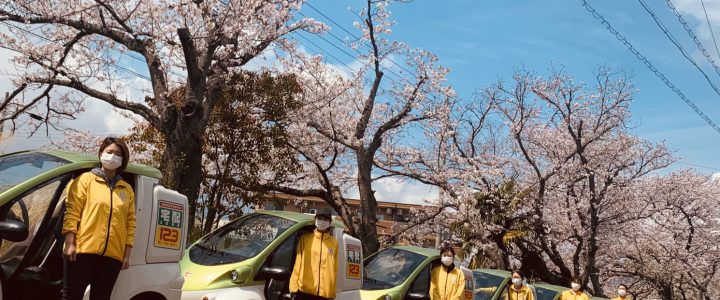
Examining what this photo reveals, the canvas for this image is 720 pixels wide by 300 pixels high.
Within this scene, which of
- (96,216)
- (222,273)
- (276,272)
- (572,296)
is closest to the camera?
(96,216)

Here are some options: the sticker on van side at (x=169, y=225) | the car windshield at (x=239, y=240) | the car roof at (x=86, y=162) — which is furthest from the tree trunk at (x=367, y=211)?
the car roof at (x=86, y=162)

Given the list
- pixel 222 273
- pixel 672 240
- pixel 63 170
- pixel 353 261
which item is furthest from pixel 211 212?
pixel 672 240

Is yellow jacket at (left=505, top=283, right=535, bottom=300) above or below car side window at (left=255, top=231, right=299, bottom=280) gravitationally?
below

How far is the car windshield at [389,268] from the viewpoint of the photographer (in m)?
9.20

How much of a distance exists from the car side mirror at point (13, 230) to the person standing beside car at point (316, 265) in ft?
11.1

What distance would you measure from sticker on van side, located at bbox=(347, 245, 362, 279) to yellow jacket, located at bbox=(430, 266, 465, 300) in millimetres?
1515

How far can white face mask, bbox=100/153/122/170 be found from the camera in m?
4.63

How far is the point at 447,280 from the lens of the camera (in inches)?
357

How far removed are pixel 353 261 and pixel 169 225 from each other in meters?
3.23

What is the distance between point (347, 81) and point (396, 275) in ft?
33.0

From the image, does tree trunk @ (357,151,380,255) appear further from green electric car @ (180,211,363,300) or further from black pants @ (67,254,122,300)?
black pants @ (67,254,122,300)

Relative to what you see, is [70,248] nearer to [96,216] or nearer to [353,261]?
[96,216]

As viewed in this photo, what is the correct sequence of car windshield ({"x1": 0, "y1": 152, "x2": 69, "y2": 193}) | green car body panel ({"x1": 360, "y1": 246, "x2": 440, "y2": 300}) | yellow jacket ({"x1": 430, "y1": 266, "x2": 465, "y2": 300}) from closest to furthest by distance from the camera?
car windshield ({"x1": 0, "y1": 152, "x2": 69, "y2": 193})
green car body panel ({"x1": 360, "y1": 246, "x2": 440, "y2": 300})
yellow jacket ({"x1": 430, "y1": 266, "x2": 465, "y2": 300})

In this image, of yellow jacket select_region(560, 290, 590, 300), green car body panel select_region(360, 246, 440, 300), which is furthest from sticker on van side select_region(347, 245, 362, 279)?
yellow jacket select_region(560, 290, 590, 300)
